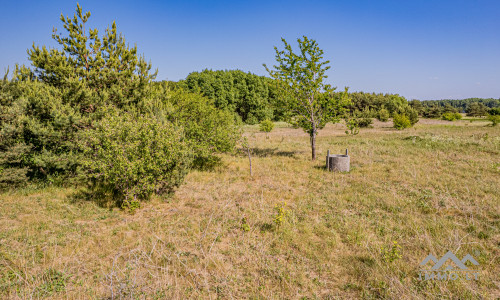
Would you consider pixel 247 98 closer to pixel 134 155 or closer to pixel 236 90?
pixel 236 90

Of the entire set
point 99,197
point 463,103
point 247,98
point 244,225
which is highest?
point 463,103

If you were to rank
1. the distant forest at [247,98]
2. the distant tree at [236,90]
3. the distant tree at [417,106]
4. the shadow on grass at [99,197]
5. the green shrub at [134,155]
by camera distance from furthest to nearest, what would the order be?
the distant tree at [417,106] < the distant tree at [236,90] < the distant forest at [247,98] < the shadow on grass at [99,197] < the green shrub at [134,155]

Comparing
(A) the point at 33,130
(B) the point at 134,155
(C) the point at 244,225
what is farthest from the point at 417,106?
(A) the point at 33,130

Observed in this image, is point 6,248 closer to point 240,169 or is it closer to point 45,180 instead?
point 45,180

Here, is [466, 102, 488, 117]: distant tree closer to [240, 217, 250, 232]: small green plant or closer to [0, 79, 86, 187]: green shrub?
[240, 217, 250, 232]: small green plant

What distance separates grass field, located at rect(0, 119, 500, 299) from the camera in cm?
488

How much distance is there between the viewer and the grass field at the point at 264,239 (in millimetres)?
4875

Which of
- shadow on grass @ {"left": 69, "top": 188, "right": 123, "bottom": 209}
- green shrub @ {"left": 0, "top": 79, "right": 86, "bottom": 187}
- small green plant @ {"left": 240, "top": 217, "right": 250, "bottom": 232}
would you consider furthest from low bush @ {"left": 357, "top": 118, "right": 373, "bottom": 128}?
green shrub @ {"left": 0, "top": 79, "right": 86, "bottom": 187}

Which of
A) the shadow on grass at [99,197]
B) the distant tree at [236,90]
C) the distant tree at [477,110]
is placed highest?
the distant tree at [236,90]

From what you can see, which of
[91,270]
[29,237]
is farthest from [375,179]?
[29,237]

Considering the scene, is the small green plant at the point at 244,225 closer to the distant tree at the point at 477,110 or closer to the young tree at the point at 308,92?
the young tree at the point at 308,92

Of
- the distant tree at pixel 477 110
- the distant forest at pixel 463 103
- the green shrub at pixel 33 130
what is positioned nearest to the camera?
the green shrub at pixel 33 130

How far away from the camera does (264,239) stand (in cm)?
703

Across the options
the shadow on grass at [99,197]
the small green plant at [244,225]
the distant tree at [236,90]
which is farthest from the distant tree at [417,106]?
the shadow on grass at [99,197]
